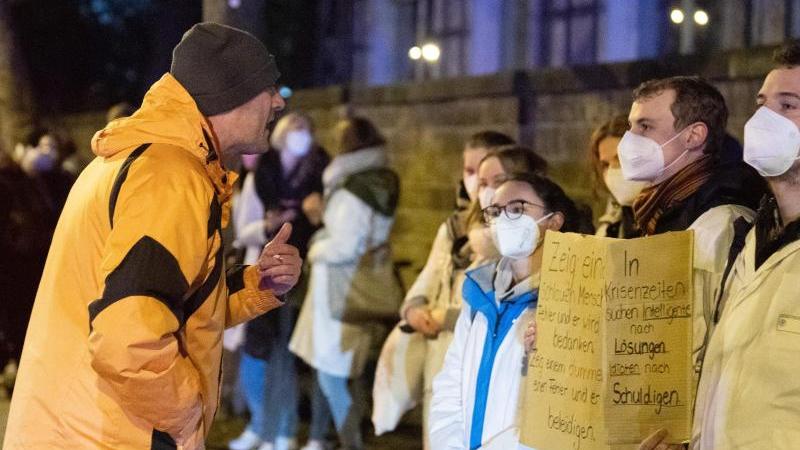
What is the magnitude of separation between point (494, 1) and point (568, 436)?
922 cm

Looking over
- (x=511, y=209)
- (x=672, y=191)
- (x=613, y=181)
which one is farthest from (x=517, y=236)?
(x=613, y=181)

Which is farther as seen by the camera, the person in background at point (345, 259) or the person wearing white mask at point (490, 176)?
the person in background at point (345, 259)

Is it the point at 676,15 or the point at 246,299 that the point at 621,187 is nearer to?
the point at 246,299

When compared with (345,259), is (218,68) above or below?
above

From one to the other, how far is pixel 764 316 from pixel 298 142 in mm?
5624

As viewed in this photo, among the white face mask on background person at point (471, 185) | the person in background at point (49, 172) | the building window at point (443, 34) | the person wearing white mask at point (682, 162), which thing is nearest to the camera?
the person wearing white mask at point (682, 162)

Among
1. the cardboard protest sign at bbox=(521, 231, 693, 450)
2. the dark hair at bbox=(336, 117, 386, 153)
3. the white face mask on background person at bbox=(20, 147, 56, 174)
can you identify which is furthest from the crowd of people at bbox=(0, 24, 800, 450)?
the white face mask on background person at bbox=(20, 147, 56, 174)

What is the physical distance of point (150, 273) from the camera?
344cm

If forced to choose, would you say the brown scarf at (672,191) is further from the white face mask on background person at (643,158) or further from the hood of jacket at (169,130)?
the hood of jacket at (169,130)

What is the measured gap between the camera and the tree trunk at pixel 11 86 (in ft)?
54.5

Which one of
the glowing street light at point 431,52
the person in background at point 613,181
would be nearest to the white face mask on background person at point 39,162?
the glowing street light at point 431,52

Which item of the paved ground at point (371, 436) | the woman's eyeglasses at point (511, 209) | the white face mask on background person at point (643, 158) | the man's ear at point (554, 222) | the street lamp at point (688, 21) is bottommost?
the paved ground at point (371, 436)

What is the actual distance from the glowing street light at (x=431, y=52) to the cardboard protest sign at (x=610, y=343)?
9.93 m

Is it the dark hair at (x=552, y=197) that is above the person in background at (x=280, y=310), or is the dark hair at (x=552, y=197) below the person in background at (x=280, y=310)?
above
